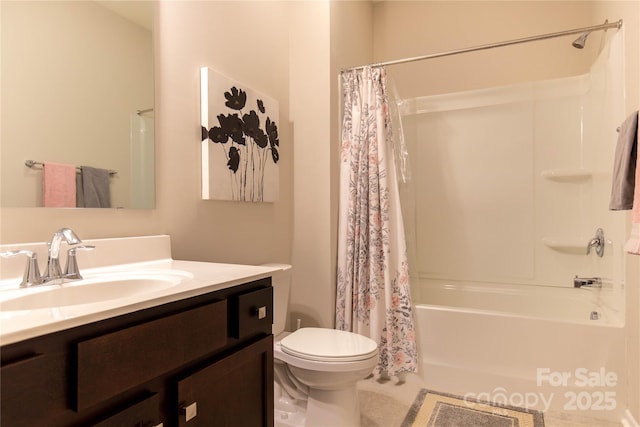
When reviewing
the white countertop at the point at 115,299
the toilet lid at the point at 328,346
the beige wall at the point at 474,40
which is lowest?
the toilet lid at the point at 328,346


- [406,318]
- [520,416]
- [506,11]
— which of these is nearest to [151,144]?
[406,318]

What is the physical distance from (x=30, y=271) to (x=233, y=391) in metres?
0.63

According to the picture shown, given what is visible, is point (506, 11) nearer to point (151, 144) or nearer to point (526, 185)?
point (526, 185)

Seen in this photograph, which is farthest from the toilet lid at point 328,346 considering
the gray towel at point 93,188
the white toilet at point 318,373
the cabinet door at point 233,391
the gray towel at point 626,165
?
the gray towel at point 626,165

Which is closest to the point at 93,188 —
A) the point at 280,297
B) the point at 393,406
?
the point at 280,297

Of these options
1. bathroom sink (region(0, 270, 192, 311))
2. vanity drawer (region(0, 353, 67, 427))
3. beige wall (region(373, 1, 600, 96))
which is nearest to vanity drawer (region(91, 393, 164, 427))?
vanity drawer (region(0, 353, 67, 427))

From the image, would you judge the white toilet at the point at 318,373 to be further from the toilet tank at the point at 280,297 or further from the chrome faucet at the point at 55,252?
the chrome faucet at the point at 55,252

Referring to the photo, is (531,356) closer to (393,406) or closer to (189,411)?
(393,406)

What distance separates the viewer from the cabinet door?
904 millimetres

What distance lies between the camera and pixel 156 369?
811mm

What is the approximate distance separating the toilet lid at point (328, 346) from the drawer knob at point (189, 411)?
2.43 feet

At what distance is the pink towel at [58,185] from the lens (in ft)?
3.71

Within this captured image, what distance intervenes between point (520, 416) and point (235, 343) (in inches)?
63.5

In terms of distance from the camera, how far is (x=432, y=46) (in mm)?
3088
